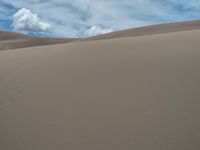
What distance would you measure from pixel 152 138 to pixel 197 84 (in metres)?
1.52

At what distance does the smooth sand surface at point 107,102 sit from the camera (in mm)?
3248

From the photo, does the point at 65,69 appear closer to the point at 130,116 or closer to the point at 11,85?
the point at 11,85

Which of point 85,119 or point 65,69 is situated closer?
point 85,119

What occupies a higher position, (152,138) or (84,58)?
(84,58)

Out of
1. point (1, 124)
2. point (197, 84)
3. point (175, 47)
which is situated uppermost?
point (175, 47)

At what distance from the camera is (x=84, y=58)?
6.45 m

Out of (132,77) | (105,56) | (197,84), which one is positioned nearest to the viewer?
(197,84)

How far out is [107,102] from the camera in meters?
4.10

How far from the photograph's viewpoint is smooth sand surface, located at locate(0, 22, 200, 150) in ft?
10.7

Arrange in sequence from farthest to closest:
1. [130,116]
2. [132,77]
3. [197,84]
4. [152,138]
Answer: [132,77], [197,84], [130,116], [152,138]

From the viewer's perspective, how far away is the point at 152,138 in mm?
3150

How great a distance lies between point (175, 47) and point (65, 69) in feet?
8.40

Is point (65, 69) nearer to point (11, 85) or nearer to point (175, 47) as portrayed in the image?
point (11, 85)

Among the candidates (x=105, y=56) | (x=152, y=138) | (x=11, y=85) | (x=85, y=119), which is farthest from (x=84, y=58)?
(x=152, y=138)
